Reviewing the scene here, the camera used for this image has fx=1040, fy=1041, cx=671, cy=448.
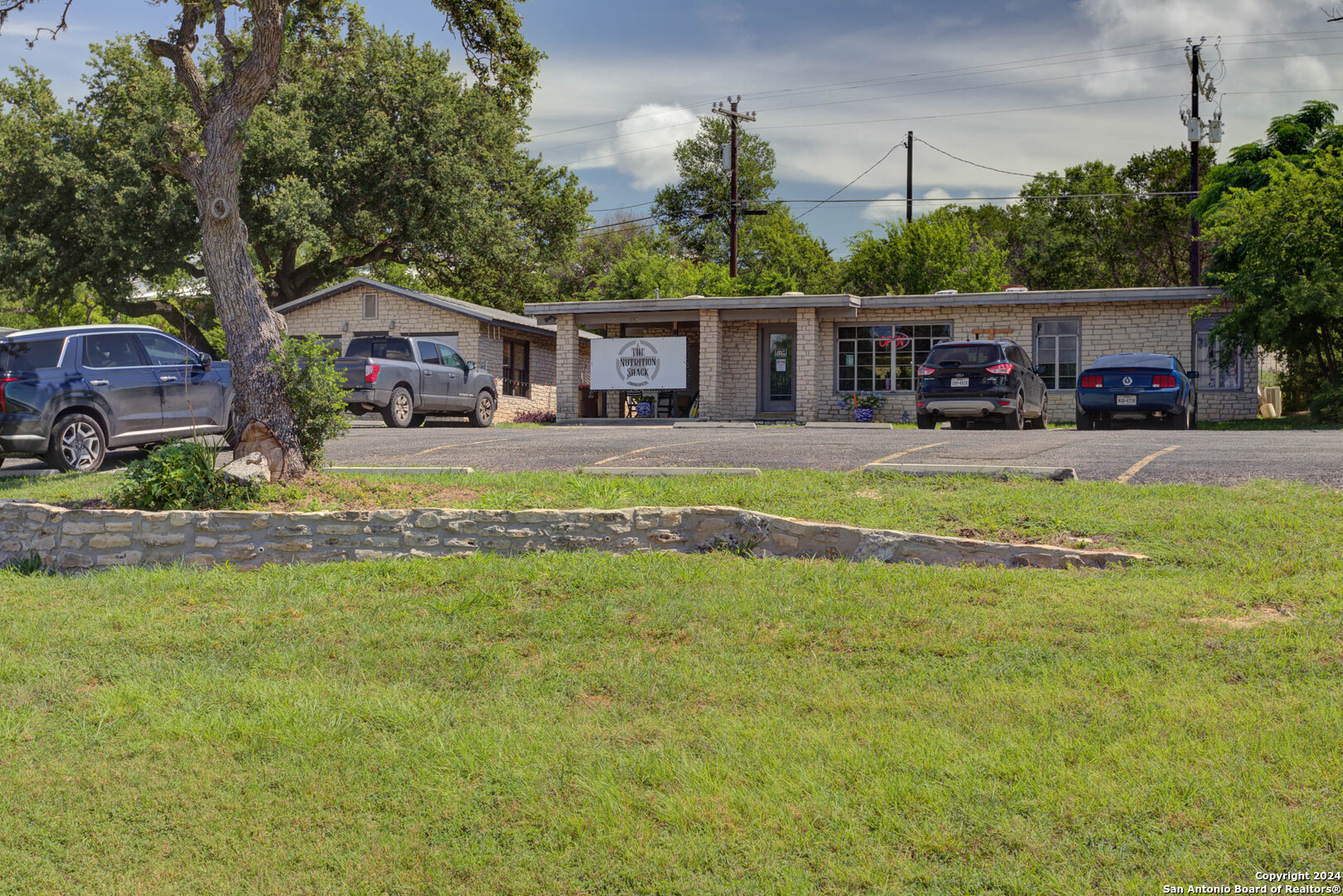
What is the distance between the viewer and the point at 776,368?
27031 mm

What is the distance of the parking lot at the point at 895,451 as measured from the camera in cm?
1034

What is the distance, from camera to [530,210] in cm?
4100

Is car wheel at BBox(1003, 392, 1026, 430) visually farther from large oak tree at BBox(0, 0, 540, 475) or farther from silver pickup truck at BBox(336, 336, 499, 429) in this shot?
large oak tree at BBox(0, 0, 540, 475)

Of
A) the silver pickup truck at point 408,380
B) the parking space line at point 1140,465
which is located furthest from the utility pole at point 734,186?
the parking space line at point 1140,465

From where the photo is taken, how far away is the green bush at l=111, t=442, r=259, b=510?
8.43m

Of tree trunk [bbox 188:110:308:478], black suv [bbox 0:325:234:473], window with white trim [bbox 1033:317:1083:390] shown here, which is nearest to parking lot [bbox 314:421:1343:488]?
black suv [bbox 0:325:234:473]

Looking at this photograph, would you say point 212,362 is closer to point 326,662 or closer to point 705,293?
point 326,662

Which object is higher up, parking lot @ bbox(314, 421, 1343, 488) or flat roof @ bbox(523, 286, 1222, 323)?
flat roof @ bbox(523, 286, 1222, 323)

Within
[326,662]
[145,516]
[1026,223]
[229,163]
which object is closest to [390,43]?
[1026,223]

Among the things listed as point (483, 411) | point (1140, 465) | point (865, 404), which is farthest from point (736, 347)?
point (1140, 465)

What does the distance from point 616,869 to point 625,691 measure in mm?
1626

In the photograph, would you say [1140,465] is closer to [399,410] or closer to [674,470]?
[674,470]

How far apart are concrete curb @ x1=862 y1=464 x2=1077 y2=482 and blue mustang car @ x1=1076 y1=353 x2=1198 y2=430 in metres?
9.22

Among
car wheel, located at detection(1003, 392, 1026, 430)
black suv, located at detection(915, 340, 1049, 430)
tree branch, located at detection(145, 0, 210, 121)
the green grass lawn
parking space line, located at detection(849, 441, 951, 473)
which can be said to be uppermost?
tree branch, located at detection(145, 0, 210, 121)
